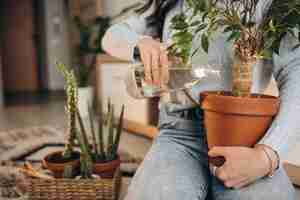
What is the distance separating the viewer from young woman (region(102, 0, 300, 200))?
0.63 m

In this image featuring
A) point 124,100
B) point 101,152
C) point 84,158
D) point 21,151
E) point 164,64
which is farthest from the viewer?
point 124,100

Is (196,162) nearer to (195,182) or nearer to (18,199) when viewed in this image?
(195,182)

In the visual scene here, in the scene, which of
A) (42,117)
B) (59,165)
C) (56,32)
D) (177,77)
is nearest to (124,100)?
(42,117)

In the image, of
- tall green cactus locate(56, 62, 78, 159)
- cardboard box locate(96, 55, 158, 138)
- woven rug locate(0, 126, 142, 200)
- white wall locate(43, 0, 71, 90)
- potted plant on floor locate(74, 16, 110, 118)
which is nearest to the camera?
tall green cactus locate(56, 62, 78, 159)

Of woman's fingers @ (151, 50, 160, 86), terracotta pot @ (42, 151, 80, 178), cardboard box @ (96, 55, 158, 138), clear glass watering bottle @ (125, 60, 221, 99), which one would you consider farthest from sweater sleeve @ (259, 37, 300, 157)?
cardboard box @ (96, 55, 158, 138)

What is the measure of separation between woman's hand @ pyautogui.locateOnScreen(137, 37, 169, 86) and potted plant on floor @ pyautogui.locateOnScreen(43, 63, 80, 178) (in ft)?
1.15

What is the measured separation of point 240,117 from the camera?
2.11 ft

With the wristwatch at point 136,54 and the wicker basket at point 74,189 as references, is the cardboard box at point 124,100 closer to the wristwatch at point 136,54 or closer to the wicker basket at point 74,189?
the wicker basket at point 74,189

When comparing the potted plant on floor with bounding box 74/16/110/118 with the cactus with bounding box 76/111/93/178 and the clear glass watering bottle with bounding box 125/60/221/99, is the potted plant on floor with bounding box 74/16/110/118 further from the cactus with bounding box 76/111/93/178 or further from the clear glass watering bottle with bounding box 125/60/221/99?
the clear glass watering bottle with bounding box 125/60/221/99

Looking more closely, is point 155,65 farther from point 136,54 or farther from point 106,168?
point 106,168

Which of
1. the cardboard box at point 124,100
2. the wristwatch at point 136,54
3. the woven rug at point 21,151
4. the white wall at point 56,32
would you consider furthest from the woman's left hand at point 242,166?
the white wall at point 56,32

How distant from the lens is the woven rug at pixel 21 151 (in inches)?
53.4

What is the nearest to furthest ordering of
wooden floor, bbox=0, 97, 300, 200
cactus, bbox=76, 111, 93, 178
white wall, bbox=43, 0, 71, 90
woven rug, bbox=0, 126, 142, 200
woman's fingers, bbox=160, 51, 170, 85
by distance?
woman's fingers, bbox=160, 51, 170, 85, cactus, bbox=76, 111, 93, 178, woven rug, bbox=0, 126, 142, 200, wooden floor, bbox=0, 97, 300, 200, white wall, bbox=43, 0, 71, 90

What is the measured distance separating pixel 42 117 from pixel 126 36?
7.92 feet
